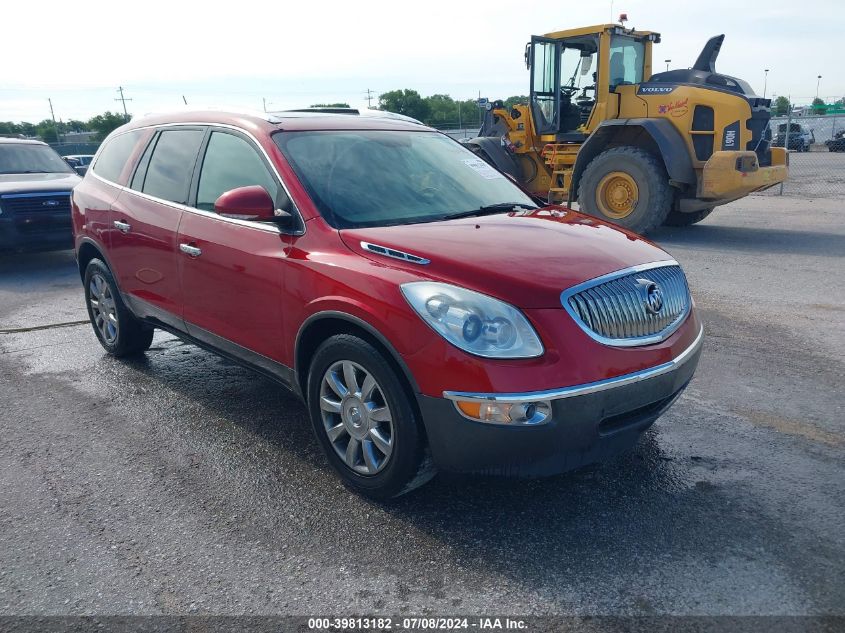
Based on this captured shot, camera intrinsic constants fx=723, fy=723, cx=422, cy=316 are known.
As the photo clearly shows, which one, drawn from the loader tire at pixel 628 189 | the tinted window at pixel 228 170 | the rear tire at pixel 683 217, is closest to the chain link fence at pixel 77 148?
the loader tire at pixel 628 189

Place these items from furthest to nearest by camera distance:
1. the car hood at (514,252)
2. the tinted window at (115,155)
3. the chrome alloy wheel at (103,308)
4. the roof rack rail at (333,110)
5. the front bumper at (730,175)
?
the front bumper at (730,175) → the chrome alloy wheel at (103,308) → the tinted window at (115,155) → the roof rack rail at (333,110) → the car hood at (514,252)

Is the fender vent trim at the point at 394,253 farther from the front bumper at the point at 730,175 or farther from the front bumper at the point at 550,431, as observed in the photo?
the front bumper at the point at 730,175

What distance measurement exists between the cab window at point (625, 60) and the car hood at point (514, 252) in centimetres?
861

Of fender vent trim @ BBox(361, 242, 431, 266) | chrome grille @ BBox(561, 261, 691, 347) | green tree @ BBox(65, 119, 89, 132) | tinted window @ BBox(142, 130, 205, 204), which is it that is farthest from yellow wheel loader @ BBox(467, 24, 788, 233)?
green tree @ BBox(65, 119, 89, 132)

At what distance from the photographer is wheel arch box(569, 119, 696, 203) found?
34.3ft

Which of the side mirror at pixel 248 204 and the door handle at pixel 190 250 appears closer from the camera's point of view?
the side mirror at pixel 248 204

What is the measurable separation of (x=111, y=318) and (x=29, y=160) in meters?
7.08

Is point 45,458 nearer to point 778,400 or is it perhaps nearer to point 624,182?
point 778,400

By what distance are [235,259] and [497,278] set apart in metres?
1.63

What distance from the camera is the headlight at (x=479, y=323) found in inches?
112

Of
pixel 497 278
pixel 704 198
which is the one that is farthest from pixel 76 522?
pixel 704 198

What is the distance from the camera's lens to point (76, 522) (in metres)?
3.31

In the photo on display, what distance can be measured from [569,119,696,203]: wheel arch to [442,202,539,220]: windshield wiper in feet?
22.8

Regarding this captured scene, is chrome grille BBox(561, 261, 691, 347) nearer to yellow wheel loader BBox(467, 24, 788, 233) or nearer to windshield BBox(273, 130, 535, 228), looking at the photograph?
windshield BBox(273, 130, 535, 228)
